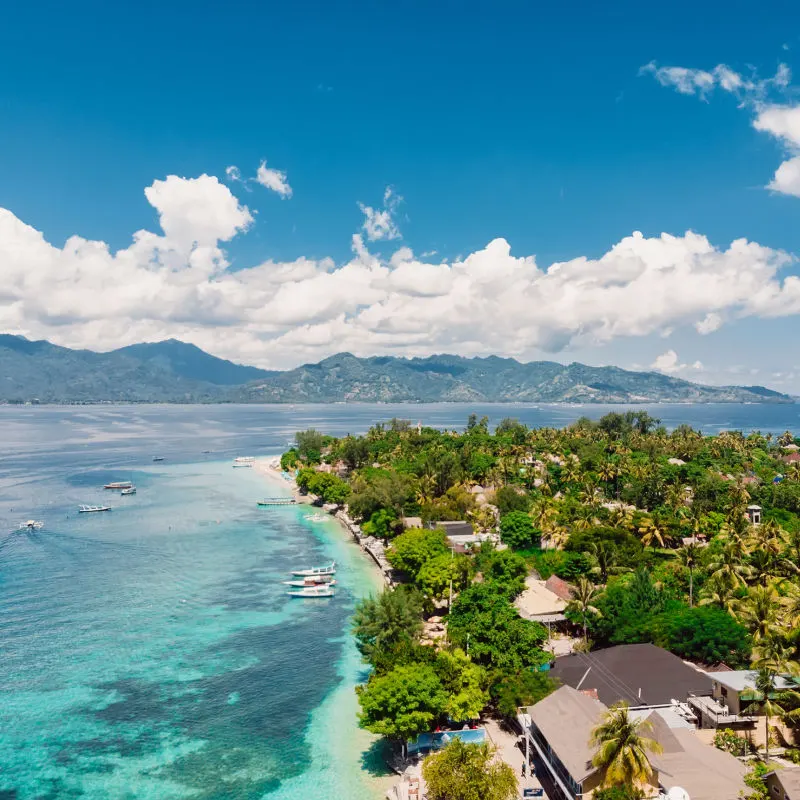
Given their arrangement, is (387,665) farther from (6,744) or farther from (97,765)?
(6,744)

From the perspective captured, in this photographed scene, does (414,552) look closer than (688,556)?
No

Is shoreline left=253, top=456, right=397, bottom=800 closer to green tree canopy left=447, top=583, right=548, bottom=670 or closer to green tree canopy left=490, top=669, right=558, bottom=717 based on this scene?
green tree canopy left=490, top=669, right=558, bottom=717

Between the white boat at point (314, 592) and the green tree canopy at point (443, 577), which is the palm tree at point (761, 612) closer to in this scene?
the green tree canopy at point (443, 577)

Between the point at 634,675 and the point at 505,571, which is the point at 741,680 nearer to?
the point at 634,675

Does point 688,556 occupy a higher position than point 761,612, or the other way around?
point 761,612

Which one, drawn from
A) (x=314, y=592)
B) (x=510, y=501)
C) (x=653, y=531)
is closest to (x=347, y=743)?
A: (x=314, y=592)

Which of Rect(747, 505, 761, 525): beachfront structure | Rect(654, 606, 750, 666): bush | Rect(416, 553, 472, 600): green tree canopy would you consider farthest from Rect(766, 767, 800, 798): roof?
Rect(747, 505, 761, 525): beachfront structure

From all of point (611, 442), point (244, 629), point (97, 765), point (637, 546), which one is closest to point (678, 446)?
point (611, 442)
